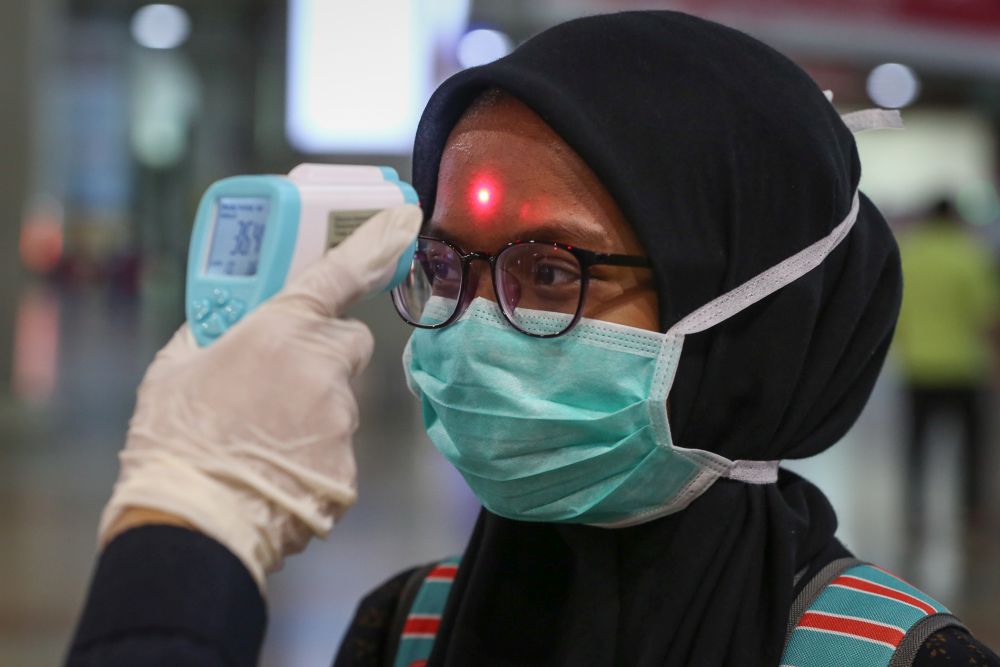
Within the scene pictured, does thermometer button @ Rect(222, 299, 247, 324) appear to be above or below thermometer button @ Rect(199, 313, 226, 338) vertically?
above

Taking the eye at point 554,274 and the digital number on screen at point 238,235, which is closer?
the digital number on screen at point 238,235

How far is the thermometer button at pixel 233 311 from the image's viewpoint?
1.28 m

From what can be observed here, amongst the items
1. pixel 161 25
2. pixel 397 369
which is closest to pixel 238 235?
pixel 397 369

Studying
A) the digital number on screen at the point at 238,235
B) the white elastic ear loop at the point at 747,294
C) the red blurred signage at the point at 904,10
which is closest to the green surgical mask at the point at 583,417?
the white elastic ear loop at the point at 747,294

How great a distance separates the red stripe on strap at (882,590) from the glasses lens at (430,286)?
0.56 meters

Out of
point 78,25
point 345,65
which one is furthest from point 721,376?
point 78,25

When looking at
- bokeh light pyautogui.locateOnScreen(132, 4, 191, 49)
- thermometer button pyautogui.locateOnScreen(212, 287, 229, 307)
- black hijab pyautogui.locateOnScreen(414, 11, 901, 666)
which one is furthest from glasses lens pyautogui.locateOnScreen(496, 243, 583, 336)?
bokeh light pyautogui.locateOnScreen(132, 4, 191, 49)

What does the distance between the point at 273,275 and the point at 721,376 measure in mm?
538

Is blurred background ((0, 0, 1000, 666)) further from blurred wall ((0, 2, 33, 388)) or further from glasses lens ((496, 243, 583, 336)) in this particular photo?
glasses lens ((496, 243, 583, 336))

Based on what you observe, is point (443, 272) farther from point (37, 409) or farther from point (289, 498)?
point (37, 409)

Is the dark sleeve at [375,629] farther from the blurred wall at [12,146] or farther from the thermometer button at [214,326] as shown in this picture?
the blurred wall at [12,146]

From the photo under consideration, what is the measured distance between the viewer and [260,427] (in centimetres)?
122

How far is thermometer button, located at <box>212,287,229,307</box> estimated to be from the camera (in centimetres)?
129

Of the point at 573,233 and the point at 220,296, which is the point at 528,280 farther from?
the point at 220,296
